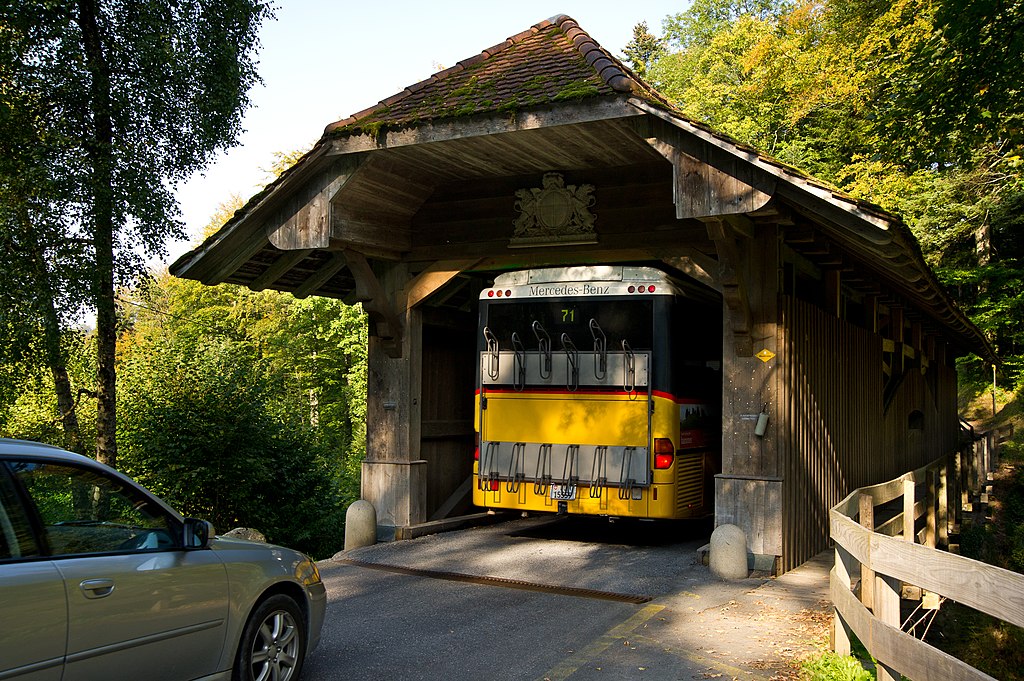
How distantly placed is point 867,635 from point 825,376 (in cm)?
696

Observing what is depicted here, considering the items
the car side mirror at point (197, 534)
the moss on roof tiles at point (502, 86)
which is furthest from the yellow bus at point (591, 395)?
the car side mirror at point (197, 534)

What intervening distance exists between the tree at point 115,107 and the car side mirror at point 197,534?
992 cm

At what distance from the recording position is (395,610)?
327 inches

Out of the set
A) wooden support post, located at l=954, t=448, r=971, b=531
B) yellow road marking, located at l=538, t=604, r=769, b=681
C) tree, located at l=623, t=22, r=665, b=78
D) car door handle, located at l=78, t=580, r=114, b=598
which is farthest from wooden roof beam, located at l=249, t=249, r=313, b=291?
tree, located at l=623, t=22, r=665, b=78

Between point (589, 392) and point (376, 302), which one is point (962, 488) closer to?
point (589, 392)

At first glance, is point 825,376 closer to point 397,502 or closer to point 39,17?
point 397,502

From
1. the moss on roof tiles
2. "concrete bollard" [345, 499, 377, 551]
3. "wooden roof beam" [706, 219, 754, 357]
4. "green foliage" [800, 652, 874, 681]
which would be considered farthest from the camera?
"concrete bollard" [345, 499, 377, 551]

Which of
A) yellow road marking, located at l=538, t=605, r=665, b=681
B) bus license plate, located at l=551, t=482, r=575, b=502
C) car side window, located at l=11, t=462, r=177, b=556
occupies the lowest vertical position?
yellow road marking, located at l=538, t=605, r=665, b=681

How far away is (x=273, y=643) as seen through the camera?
575 centimetres

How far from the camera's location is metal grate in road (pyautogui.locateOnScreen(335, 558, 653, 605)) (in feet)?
29.0

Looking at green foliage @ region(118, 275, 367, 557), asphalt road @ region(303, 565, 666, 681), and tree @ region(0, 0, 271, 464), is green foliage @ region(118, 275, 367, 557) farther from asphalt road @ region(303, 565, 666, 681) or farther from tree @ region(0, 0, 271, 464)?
asphalt road @ region(303, 565, 666, 681)

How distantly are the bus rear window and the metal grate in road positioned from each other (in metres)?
3.12

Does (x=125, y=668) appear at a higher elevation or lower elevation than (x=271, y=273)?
lower

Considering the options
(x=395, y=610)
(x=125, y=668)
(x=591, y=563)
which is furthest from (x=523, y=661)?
(x=591, y=563)
